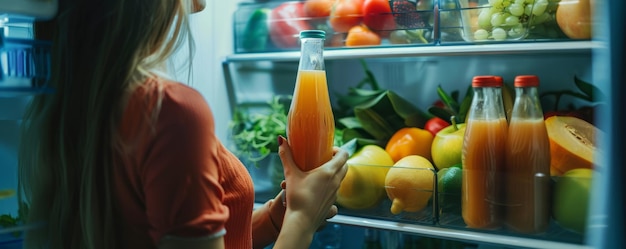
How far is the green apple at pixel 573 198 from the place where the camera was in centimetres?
125

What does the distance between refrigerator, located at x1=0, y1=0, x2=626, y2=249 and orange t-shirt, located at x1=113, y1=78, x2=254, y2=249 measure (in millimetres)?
156

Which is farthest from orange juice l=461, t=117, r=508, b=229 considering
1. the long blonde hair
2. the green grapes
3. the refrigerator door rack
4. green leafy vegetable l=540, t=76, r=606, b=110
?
the refrigerator door rack

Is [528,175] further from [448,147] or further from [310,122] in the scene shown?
[310,122]

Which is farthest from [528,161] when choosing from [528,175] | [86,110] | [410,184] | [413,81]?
[86,110]

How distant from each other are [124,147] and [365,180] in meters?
0.77

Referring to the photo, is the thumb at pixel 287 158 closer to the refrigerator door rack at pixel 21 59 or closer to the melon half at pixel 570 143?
the refrigerator door rack at pixel 21 59

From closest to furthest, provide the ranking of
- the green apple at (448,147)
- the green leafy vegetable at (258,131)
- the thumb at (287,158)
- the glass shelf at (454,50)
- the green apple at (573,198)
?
1. the thumb at (287,158)
2. the green apple at (573,198)
3. the glass shelf at (454,50)
4. the green apple at (448,147)
5. the green leafy vegetable at (258,131)

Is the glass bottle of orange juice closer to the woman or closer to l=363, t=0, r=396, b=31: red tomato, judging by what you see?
the woman

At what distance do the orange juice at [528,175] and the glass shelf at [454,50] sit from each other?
19cm

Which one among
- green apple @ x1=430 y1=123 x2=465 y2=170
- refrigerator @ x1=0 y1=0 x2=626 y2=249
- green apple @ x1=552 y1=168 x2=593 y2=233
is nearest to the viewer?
refrigerator @ x1=0 y1=0 x2=626 y2=249

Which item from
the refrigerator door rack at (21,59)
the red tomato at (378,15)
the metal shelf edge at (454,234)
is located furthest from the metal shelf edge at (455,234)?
the refrigerator door rack at (21,59)

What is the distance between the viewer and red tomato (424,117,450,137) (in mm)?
1618

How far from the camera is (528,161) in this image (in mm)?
1294

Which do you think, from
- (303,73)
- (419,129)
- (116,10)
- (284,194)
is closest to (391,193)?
(419,129)
